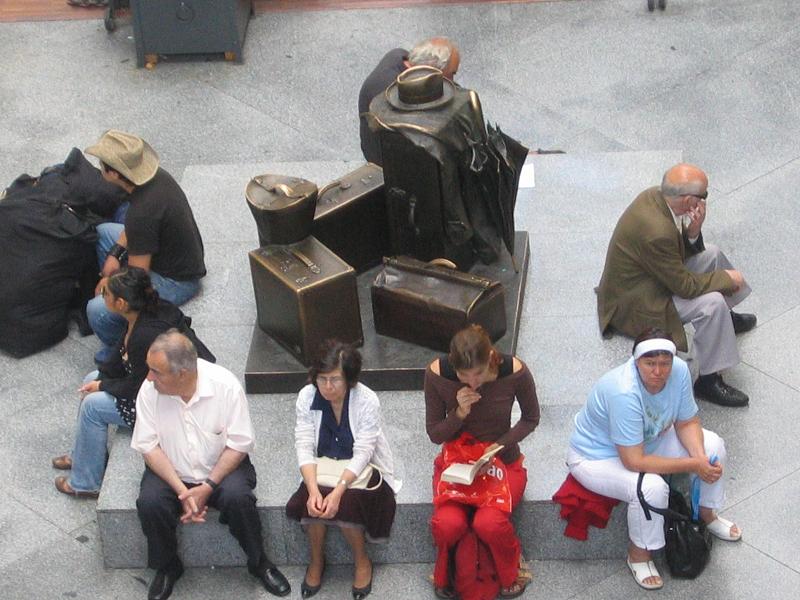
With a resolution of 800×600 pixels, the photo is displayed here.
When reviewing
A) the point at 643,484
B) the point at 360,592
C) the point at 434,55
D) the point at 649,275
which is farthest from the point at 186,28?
the point at 643,484

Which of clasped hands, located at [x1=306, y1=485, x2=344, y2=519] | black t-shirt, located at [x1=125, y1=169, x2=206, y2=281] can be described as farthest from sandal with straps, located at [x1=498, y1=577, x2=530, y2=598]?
black t-shirt, located at [x1=125, y1=169, x2=206, y2=281]

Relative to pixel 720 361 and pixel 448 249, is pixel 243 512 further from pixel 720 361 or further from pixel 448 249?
pixel 720 361

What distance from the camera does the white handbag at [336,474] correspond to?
619cm

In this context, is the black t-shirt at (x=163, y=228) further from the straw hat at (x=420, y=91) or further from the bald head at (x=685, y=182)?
the bald head at (x=685, y=182)

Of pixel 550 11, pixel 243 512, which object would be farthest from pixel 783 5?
pixel 243 512

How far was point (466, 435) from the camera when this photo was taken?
623cm

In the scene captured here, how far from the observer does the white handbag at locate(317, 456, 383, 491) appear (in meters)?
6.19

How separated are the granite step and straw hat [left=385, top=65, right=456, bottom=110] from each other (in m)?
1.59

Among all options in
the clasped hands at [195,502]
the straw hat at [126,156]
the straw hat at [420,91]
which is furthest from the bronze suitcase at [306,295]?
the clasped hands at [195,502]

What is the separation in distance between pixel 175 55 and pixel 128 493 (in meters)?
5.10

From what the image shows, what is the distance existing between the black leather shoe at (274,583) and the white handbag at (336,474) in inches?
22.0

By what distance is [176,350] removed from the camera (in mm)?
5984

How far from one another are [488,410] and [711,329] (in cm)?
148

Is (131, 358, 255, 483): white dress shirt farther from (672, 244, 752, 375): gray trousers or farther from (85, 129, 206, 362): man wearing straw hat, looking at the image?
(672, 244, 752, 375): gray trousers
